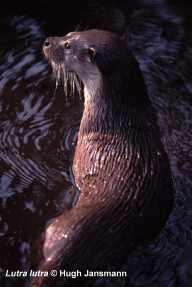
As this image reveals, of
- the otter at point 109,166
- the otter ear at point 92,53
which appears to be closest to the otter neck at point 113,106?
the otter at point 109,166

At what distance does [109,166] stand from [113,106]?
0.46 m

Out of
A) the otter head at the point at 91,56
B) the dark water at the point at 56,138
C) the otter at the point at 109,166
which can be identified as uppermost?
the otter head at the point at 91,56

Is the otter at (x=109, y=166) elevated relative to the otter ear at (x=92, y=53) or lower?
lower

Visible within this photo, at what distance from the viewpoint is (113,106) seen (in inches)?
160

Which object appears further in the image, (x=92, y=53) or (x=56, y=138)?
(x=56, y=138)

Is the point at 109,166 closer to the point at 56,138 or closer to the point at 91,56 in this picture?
the point at 91,56

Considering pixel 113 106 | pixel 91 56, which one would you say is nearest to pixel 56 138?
pixel 113 106

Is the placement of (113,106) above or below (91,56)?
below

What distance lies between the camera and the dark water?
11.8ft

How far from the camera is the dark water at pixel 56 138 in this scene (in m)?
3.61

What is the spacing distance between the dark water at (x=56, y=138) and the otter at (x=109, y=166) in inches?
5.4

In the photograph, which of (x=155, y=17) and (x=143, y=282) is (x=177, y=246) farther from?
(x=155, y=17)

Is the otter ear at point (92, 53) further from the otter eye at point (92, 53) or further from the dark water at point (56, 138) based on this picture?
the dark water at point (56, 138)

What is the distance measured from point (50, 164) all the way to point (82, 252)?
121 cm
